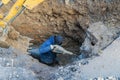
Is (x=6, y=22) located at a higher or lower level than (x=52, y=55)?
higher

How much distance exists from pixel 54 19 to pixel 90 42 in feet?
5.49

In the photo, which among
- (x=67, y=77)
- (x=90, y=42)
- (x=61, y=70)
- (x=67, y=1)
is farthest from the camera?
(x=67, y=1)

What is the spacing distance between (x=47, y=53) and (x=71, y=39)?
4.88ft

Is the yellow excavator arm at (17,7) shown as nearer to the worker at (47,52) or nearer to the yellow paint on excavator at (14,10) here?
the yellow paint on excavator at (14,10)

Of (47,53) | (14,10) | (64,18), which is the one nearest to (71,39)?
(64,18)

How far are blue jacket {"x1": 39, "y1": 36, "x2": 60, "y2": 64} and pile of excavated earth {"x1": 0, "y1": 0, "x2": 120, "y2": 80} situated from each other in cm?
30

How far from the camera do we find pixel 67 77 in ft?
19.7

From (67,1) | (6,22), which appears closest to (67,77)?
(6,22)

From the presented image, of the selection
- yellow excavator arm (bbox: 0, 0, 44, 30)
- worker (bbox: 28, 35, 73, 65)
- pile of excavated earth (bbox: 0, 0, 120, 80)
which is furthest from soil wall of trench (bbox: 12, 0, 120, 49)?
yellow excavator arm (bbox: 0, 0, 44, 30)

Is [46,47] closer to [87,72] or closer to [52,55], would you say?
[52,55]

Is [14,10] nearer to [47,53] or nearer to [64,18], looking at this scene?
[47,53]

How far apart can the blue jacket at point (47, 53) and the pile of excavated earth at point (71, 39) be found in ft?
0.99

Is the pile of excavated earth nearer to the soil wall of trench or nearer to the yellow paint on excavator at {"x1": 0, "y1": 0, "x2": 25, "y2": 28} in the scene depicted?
the soil wall of trench

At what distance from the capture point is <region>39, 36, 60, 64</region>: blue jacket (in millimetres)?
7801
